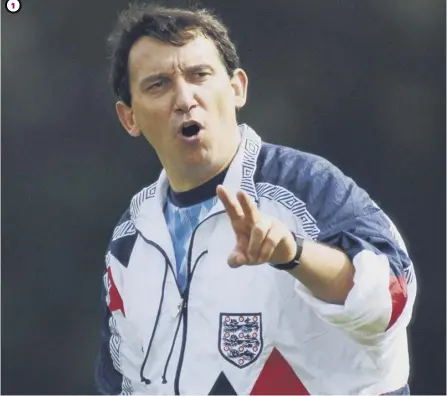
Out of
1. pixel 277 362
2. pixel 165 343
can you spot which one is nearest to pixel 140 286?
pixel 165 343

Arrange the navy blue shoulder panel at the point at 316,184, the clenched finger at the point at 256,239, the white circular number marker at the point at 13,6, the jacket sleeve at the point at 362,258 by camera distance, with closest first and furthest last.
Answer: the clenched finger at the point at 256,239
the jacket sleeve at the point at 362,258
the navy blue shoulder panel at the point at 316,184
the white circular number marker at the point at 13,6

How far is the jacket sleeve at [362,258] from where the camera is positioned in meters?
2.33

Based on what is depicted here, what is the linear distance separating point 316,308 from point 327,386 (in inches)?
9.4

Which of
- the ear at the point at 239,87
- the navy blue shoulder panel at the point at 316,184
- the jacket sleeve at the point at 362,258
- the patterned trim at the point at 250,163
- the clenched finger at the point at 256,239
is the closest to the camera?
the clenched finger at the point at 256,239

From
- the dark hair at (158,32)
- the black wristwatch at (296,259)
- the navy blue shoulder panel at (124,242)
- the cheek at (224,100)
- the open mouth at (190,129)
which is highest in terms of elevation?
the dark hair at (158,32)

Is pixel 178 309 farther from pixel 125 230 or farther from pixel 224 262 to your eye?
pixel 125 230

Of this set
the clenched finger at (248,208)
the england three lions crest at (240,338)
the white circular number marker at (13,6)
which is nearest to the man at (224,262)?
the england three lions crest at (240,338)

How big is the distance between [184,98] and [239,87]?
0.80 feet

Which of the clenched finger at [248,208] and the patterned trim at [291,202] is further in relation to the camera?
the patterned trim at [291,202]

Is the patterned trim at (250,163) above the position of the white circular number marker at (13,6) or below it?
below

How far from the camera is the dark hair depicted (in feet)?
8.89

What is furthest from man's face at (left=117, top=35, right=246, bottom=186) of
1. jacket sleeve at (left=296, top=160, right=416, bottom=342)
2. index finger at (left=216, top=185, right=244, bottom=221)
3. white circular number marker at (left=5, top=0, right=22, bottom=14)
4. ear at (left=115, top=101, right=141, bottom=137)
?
white circular number marker at (left=5, top=0, right=22, bottom=14)

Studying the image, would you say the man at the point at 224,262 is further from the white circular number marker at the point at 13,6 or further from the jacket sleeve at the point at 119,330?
the white circular number marker at the point at 13,6

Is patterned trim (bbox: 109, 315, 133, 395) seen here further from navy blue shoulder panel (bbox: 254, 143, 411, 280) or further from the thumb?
the thumb
